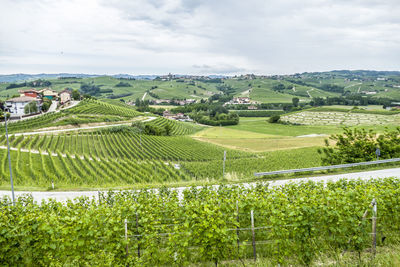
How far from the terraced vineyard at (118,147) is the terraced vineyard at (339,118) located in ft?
210

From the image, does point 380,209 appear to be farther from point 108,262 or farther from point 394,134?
point 394,134

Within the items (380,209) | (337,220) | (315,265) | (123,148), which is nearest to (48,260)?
(315,265)

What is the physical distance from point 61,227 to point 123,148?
4206 cm

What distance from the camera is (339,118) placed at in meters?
108

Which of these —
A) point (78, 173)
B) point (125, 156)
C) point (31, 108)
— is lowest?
point (125, 156)

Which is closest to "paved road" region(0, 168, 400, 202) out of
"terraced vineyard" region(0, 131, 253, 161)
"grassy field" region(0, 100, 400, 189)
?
"grassy field" region(0, 100, 400, 189)

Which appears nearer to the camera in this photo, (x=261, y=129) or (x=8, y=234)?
(x=8, y=234)

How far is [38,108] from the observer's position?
284 ft

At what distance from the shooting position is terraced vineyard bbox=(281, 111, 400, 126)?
3770 inches

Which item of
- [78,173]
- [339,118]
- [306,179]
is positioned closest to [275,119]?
[339,118]

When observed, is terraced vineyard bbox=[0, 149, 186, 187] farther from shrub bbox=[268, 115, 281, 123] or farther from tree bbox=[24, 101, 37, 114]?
shrub bbox=[268, 115, 281, 123]

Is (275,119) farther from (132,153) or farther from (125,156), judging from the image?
(125,156)

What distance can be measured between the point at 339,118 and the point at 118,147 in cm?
9569

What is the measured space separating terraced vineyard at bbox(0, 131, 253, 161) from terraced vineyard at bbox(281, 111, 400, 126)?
210 feet
